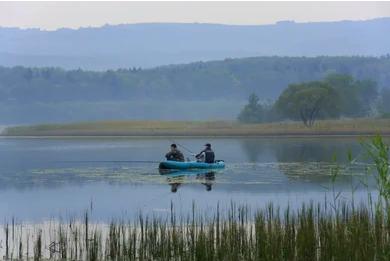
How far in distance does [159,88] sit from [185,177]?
15088cm

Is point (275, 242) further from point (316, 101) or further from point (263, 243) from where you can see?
point (316, 101)

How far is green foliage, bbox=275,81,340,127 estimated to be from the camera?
323ft

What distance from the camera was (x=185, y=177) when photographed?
36844 mm

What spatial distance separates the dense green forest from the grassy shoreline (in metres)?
48.5

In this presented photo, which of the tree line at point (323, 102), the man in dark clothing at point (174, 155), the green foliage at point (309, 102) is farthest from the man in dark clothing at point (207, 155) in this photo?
the tree line at point (323, 102)

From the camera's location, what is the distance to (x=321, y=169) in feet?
129

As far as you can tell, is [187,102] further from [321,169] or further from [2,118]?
[321,169]

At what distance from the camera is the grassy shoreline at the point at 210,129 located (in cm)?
8815

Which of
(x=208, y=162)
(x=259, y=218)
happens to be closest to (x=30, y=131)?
(x=208, y=162)

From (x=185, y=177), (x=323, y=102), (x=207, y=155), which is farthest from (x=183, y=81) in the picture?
(x=185, y=177)

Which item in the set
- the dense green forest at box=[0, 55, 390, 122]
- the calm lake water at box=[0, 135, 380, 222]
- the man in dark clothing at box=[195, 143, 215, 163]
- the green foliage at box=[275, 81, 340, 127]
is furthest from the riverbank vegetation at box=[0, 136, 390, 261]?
the dense green forest at box=[0, 55, 390, 122]

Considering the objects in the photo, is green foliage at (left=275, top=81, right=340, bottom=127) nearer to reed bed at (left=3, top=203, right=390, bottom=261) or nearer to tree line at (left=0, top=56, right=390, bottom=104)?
tree line at (left=0, top=56, right=390, bottom=104)

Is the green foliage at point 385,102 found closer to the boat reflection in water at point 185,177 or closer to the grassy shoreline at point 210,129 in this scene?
the grassy shoreline at point 210,129

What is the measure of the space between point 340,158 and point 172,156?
11468 millimetres
